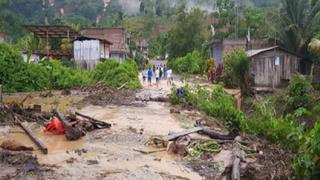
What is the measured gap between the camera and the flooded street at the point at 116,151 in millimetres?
10383

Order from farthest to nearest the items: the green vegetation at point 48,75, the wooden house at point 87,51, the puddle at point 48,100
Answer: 1. the wooden house at point 87,51
2. the green vegetation at point 48,75
3. the puddle at point 48,100

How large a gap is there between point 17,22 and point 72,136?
211ft

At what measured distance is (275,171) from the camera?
9.23 meters

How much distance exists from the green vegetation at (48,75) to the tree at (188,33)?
91.7 feet

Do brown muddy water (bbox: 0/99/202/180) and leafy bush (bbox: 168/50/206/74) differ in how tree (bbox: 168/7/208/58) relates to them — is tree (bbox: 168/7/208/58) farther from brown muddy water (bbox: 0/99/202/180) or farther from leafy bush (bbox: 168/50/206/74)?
brown muddy water (bbox: 0/99/202/180)

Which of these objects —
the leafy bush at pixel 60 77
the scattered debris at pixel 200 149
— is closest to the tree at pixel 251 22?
the leafy bush at pixel 60 77

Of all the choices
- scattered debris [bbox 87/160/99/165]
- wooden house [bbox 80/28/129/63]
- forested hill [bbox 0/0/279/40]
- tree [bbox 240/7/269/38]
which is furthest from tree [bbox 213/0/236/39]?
scattered debris [bbox 87/160/99/165]

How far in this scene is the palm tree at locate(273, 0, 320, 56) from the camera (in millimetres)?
29406

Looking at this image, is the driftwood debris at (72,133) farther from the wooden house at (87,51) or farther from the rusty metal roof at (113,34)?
the rusty metal roof at (113,34)

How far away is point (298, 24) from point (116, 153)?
21.2m

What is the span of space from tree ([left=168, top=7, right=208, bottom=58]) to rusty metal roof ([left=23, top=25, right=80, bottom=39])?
21.8 m

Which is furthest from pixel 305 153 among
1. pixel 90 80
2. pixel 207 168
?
pixel 90 80

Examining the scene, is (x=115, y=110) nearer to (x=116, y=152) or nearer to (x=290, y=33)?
(x=116, y=152)

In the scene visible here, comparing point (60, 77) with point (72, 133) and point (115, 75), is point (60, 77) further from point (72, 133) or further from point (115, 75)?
point (72, 133)
